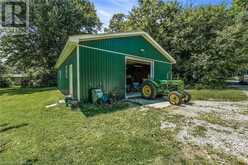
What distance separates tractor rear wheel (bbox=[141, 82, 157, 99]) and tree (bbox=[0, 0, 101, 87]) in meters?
19.0

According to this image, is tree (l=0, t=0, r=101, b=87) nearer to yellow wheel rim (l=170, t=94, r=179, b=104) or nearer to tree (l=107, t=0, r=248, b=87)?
tree (l=107, t=0, r=248, b=87)

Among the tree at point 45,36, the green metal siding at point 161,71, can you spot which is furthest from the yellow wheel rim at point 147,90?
the tree at point 45,36

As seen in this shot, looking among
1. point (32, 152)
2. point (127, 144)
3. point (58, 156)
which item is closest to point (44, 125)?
point (32, 152)

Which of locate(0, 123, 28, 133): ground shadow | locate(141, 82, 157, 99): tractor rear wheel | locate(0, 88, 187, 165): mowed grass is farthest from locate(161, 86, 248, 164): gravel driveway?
locate(0, 123, 28, 133): ground shadow

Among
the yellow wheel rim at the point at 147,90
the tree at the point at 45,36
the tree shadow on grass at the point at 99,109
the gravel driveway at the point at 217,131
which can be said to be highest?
the tree at the point at 45,36

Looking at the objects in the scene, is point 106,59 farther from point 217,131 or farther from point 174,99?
point 217,131

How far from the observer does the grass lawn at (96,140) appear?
390 cm

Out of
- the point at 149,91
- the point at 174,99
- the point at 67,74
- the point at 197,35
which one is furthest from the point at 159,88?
the point at 197,35

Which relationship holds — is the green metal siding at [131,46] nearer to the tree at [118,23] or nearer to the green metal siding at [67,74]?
the green metal siding at [67,74]

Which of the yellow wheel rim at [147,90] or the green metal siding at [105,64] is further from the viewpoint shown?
the yellow wheel rim at [147,90]

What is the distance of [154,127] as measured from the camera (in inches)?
222

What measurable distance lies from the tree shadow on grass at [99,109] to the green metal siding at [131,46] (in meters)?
2.70

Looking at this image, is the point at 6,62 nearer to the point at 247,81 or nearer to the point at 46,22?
the point at 46,22

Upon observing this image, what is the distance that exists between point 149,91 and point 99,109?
11.0 feet
